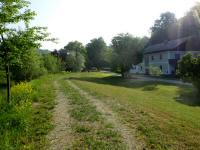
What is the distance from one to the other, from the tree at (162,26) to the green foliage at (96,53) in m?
23.2

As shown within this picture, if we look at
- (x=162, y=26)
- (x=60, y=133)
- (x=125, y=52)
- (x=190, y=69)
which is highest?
(x=162, y=26)

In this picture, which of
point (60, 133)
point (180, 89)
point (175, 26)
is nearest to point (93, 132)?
point (60, 133)

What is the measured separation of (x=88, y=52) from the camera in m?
121

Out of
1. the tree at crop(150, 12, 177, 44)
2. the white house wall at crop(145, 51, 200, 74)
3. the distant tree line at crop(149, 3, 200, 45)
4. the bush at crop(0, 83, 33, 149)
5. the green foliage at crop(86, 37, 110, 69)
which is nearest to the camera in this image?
the bush at crop(0, 83, 33, 149)

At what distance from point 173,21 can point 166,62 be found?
3846 cm

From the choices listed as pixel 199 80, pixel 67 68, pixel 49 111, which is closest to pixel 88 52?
pixel 67 68

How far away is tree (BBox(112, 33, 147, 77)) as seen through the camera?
58688mm

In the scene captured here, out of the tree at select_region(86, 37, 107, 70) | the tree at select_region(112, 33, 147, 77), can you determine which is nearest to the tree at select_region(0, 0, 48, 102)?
the tree at select_region(112, 33, 147, 77)

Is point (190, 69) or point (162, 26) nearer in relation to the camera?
point (190, 69)

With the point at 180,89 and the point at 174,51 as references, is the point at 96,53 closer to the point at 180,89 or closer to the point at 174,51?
the point at 174,51

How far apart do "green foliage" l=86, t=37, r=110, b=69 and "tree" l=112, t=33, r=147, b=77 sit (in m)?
52.6

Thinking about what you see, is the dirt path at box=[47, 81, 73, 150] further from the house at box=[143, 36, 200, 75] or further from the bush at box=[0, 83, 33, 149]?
the house at box=[143, 36, 200, 75]

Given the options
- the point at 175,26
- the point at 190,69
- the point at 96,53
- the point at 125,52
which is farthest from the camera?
the point at 96,53

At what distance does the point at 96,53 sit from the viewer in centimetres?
11838
